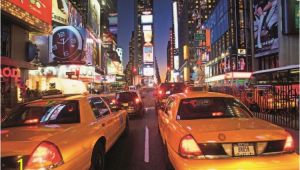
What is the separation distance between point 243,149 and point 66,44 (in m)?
57.3

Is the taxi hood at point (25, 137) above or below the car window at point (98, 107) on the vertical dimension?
below

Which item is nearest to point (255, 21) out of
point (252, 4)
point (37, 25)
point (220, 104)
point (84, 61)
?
point (252, 4)

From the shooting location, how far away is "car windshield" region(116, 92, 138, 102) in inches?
705

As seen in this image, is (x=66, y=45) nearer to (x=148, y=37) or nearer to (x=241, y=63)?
(x=241, y=63)

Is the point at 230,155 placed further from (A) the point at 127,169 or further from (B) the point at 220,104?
(A) the point at 127,169

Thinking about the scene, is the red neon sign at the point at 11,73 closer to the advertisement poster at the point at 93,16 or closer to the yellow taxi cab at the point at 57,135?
the yellow taxi cab at the point at 57,135

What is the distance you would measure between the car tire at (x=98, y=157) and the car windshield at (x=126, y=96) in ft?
36.0

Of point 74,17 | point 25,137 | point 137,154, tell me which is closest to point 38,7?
point 137,154

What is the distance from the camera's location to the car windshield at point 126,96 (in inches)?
705

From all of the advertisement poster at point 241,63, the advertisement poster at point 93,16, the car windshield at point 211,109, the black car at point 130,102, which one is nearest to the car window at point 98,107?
the car windshield at point 211,109

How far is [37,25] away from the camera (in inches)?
992

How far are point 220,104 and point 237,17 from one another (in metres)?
68.7

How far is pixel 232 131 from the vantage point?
4914 millimetres

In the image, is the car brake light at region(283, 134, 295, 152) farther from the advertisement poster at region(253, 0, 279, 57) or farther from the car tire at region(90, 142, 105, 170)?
the advertisement poster at region(253, 0, 279, 57)
